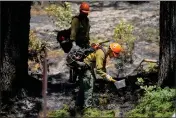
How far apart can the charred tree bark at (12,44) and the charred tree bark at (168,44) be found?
8.50ft

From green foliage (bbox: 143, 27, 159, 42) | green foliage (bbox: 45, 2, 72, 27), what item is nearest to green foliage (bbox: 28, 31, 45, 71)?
green foliage (bbox: 45, 2, 72, 27)

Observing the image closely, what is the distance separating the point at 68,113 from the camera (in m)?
8.80

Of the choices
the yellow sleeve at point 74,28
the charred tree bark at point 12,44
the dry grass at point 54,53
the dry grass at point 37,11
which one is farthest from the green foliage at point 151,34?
the charred tree bark at point 12,44

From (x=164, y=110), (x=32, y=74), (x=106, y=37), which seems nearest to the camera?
(x=164, y=110)

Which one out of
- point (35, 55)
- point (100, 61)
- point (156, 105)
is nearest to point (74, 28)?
point (100, 61)

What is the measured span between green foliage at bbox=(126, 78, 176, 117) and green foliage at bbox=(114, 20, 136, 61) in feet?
13.9

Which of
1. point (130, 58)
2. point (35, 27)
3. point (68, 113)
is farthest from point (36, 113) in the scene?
point (35, 27)

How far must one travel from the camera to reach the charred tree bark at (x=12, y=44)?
10.4m

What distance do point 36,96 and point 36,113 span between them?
986mm

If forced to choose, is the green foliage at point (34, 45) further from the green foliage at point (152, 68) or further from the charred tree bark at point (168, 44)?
the charred tree bark at point (168, 44)

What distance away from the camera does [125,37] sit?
13859 millimetres

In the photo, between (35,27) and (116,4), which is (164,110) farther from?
(116,4)

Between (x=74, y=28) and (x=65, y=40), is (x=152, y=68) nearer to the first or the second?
(x=65, y=40)

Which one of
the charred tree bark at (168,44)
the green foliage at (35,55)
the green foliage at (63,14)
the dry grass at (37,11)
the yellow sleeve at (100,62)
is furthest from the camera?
the dry grass at (37,11)
